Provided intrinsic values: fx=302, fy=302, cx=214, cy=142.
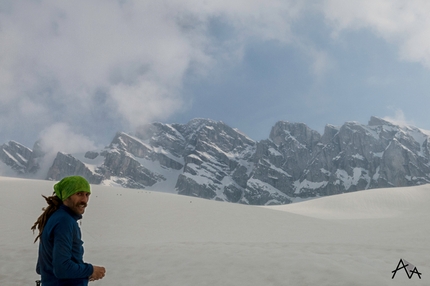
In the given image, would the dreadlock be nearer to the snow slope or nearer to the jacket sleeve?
the jacket sleeve

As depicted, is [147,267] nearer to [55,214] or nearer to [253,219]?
[55,214]

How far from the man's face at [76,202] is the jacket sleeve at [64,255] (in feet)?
0.74

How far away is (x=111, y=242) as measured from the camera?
12.6m

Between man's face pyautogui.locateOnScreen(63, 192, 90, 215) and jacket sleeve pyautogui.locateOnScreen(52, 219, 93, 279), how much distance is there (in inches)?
8.9

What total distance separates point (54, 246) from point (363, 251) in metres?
10.8

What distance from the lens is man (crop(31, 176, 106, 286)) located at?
2854 millimetres

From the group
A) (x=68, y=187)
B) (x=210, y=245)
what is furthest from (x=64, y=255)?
(x=210, y=245)

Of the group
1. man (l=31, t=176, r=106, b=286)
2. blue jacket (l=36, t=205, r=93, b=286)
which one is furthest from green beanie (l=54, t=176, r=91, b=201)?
blue jacket (l=36, t=205, r=93, b=286)

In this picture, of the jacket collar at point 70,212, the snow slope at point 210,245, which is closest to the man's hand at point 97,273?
the jacket collar at point 70,212

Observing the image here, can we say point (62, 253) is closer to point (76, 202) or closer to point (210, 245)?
point (76, 202)

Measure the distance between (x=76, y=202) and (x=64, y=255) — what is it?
53 cm

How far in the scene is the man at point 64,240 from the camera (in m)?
2.85

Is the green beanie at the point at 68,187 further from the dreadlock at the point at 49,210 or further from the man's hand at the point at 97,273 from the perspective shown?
the man's hand at the point at 97,273

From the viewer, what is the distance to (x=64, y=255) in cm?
286
